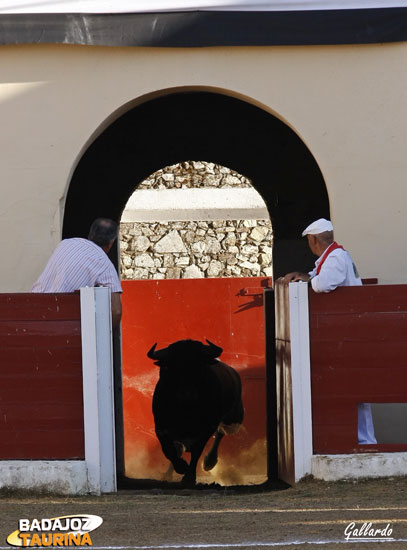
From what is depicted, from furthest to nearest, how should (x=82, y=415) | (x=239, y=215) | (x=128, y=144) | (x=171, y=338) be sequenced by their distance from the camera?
(x=239, y=215), (x=171, y=338), (x=128, y=144), (x=82, y=415)

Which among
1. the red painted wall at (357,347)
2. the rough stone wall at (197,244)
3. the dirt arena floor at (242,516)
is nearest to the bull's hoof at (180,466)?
A: the dirt arena floor at (242,516)

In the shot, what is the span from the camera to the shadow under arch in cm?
938

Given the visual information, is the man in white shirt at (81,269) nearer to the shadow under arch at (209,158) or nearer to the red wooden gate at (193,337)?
the shadow under arch at (209,158)

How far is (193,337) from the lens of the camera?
1038 cm

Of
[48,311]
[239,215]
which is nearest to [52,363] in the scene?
[48,311]

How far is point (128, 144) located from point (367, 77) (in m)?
3.00

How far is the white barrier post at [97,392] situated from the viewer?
19.6 ft

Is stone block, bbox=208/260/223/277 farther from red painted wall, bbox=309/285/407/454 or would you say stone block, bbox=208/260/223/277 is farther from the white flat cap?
red painted wall, bbox=309/285/407/454

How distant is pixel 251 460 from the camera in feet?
32.5

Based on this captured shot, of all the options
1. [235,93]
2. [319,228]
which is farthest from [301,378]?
[235,93]

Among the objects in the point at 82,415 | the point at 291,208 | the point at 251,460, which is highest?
the point at 291,208

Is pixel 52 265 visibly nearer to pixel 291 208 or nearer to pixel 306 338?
pixel 306 338

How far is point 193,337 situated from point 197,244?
5.73 metres

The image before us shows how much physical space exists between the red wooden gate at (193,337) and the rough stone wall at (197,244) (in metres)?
5.24
